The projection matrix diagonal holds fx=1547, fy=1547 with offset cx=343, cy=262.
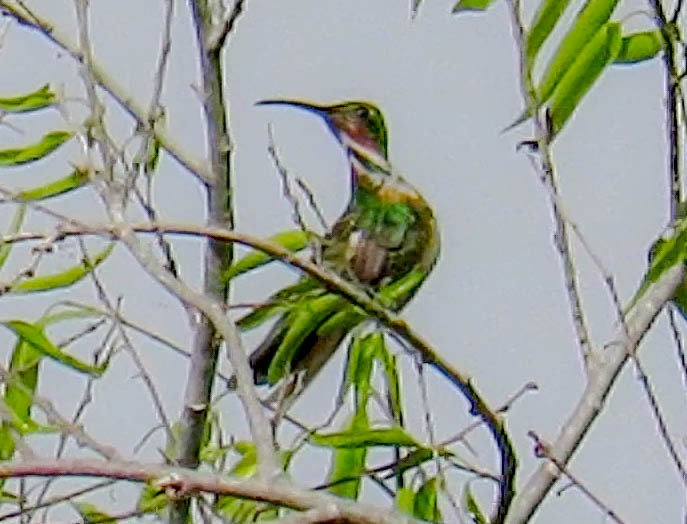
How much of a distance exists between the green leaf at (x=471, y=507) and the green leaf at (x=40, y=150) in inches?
14.8

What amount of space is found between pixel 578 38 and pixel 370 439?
28 cm

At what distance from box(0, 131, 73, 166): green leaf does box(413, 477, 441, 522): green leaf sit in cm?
35

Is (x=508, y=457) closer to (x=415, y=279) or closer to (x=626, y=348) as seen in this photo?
(x=626, y=348)

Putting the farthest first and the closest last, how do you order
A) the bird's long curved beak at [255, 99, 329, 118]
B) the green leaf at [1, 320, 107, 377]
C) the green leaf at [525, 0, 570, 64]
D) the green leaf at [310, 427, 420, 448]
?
1. the bird's long curved beak at [255, 99, 329, 118]
2. the green leaf at [1, 320, 107, 377]
3. the green leaf at [310, 427, 420, 448]
4. the green leaf at [525, 0, 570, 64]

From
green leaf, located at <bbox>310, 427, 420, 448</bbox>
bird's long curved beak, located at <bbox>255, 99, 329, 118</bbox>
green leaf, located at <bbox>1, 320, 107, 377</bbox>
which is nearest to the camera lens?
green leaf, located at <bbox>310, 427, 420, 448</bbox>

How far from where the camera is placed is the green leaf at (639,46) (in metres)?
0.85

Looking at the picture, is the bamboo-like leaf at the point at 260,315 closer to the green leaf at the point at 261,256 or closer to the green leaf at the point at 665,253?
the green leaf at the point at 261,256

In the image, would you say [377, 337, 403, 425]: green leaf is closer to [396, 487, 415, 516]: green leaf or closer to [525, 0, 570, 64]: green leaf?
[396, 487, 415, 516]: green leaf

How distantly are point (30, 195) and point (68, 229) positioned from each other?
1.00 ft

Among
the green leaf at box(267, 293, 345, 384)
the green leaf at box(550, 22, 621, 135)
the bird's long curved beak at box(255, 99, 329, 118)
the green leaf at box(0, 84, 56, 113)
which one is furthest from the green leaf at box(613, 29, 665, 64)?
the green leaf at box(0, 84, 56, 113)

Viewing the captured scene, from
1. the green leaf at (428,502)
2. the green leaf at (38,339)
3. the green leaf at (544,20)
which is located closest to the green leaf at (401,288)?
the green leaf at (428,502)

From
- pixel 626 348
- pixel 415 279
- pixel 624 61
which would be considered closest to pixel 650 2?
pixel 624 61

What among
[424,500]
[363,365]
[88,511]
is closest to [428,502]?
[424,500]

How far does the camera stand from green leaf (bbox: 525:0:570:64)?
77 cm
